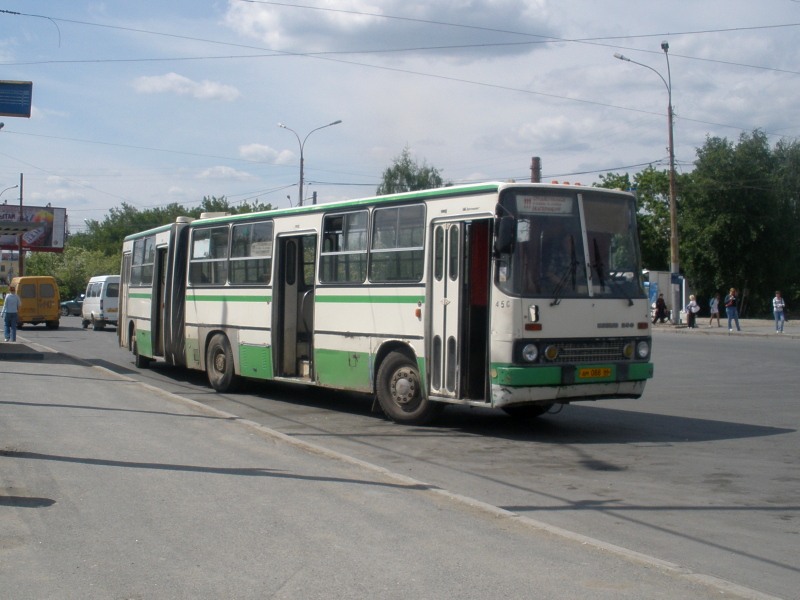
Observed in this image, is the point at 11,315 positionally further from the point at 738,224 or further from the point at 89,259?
the point at 89,259

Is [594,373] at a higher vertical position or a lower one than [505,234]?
lower

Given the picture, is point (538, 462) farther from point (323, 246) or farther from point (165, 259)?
point (165, 259)

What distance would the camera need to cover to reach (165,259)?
1780 cm

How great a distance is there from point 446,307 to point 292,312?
3.98 m

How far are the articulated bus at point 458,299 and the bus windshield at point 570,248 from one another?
2 cm

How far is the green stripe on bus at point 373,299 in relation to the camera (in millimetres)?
10844

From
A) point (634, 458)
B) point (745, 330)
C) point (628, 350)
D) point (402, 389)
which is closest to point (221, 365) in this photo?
point (402, 389)

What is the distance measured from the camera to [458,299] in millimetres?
10219

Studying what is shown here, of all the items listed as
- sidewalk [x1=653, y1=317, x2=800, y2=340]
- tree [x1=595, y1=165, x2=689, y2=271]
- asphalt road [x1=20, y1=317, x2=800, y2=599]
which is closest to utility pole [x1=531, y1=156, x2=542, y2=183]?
sidewalk [x1=653, y1=317, x2=800, y2=340]

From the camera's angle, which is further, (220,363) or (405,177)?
(405,177)

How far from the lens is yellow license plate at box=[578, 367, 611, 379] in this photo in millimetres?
9891

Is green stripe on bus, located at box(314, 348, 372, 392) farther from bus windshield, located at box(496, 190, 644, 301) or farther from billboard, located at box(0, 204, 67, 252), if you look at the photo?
billboard, located at box(0, 204, 67, 252)

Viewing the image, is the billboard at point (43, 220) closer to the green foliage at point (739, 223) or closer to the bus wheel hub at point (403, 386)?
the green foliage at point (739, 223)

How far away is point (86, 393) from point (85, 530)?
8.51 meters
